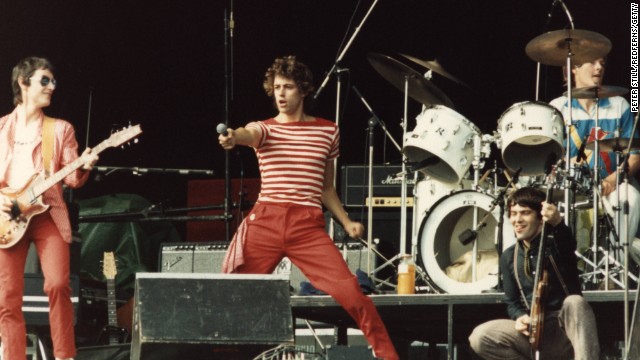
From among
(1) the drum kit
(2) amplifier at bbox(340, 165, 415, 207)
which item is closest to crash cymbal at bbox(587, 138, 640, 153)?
(1) the drum kit

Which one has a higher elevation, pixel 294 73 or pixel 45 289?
pixel 294 73

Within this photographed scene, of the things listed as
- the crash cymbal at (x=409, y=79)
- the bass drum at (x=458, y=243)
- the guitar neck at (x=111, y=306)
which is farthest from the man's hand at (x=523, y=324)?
the guitar neck at (x=111, y=306)

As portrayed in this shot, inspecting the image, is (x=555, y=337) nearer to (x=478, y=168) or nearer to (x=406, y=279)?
(x=406, y=279)

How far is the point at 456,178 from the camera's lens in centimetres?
869

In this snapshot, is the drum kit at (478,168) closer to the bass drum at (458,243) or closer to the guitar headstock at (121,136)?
the bass drum at (458,243)

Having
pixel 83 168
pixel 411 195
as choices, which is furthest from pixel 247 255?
pixel 411 195

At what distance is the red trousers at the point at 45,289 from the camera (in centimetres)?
666

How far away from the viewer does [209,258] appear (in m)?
9.20

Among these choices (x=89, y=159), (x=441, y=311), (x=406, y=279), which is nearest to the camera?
(x=89, y=159)

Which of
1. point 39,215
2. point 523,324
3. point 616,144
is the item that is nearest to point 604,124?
point 616,144

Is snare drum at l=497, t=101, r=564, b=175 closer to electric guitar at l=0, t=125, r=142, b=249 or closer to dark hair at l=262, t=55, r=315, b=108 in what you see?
dark hair at l=262, t=55, r=315, b=108

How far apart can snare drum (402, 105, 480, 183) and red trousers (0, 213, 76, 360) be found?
2.84 m

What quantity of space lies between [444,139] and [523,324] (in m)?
2.17

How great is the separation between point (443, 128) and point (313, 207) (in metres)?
2.27
